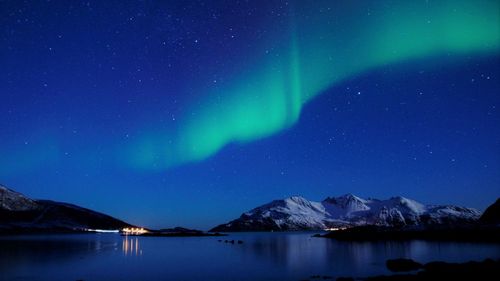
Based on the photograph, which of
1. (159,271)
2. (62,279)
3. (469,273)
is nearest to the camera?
(469,273)

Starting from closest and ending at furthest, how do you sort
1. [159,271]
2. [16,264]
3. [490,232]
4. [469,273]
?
[469,273] < [159,271] < [16,264] < [490,232]

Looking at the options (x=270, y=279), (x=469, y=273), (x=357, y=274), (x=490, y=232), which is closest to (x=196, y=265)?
(x=270, y=279)

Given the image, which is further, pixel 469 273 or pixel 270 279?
pixel 270 279

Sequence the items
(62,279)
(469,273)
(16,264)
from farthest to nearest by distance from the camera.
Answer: (16,264), (62,279), (469,273)

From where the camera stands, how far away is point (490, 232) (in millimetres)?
149750

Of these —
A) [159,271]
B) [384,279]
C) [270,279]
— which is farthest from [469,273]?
[159,271]

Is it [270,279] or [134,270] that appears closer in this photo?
[270,279]

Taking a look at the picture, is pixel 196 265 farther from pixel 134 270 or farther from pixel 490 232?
pixel 490 232

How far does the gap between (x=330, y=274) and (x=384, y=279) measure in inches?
637

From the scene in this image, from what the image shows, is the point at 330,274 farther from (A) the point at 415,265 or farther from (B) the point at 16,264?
(B) the point at 16,264

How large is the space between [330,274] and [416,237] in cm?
12546

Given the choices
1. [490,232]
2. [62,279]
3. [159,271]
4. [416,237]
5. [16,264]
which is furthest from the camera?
[416,237]

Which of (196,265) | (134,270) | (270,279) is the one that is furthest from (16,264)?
(270,279)

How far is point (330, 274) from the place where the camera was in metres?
61.2
